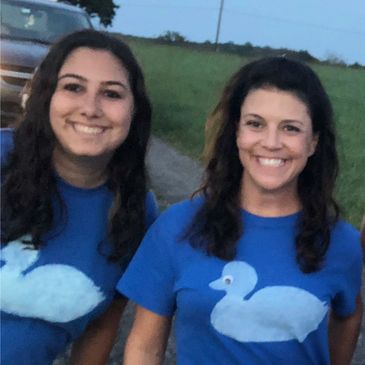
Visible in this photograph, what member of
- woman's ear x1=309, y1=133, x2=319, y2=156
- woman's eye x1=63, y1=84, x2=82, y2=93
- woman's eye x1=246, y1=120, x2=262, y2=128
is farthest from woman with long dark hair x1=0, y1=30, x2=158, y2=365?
woman's ear x1=309, y1=133, x2=319, y2=156

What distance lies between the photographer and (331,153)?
273 cm

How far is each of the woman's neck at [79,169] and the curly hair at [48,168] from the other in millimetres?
36

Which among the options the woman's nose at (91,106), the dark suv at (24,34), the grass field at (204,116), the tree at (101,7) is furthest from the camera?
the tree at (101,7)

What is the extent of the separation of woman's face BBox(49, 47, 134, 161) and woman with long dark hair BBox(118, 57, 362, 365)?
1.10 ft

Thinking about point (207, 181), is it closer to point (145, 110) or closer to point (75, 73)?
point (145, 110)

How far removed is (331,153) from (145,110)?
0.63 m

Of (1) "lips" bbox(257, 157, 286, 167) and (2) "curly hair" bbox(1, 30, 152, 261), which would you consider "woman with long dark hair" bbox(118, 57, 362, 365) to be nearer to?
(1) "lips" bbox(257, 157, 286, 167)

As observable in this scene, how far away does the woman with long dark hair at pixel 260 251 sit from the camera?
2520 millimetres

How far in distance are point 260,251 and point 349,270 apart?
0.91ft

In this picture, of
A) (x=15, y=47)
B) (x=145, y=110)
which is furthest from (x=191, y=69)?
(x=145, y=110)

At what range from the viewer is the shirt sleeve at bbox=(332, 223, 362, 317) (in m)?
2.60

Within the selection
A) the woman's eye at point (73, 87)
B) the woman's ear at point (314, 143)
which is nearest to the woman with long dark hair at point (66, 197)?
the woman's eye at point (73, 87)

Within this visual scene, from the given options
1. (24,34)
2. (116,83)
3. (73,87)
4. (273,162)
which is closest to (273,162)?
(273,162)

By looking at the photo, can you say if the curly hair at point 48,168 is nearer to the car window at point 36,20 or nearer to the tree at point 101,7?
the car window at point 36,20
